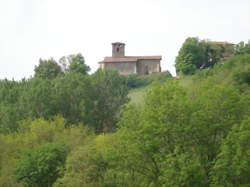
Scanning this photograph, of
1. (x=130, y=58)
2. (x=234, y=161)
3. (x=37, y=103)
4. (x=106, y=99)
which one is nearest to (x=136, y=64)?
(x=130, y=58)

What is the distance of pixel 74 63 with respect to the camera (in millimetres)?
83750

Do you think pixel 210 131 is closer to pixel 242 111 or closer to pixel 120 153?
pixel 242 111

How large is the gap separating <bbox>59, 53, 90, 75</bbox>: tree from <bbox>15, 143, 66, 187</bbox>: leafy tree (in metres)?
46.6

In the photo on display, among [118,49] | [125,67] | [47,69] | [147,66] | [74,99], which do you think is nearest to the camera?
[74,99]

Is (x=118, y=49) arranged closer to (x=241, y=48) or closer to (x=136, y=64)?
(x=136, y=64)

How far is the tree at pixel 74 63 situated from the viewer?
274 feet

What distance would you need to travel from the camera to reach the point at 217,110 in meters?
31.5

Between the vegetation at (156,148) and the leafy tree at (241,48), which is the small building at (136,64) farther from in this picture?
the vegetation at (156,148)

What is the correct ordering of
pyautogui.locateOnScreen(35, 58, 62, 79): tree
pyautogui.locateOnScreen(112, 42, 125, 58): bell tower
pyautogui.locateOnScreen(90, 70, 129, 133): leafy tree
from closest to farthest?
1. pyautogui.locateOnScreen(90, 70, 129, 133): leafy tree
2. pyautogui.locateOnScreen(35, 58, 62, 79): tree
3. pyautogui.locateOnScreen(112, 42, 125, 58): bell tower

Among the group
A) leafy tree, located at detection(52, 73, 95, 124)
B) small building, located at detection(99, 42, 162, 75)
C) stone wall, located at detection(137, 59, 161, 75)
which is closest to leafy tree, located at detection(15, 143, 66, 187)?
leafy tree, located at detection(52, 73, 95, 124)

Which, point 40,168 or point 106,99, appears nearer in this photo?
point 40,168

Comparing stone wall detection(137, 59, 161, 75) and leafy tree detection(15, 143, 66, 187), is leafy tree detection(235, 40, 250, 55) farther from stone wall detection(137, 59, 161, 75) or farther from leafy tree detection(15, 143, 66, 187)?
leafy tree detection(15, 143, 66, 187)

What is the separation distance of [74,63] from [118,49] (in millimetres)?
15914

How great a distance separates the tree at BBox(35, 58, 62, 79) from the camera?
81869 mm
